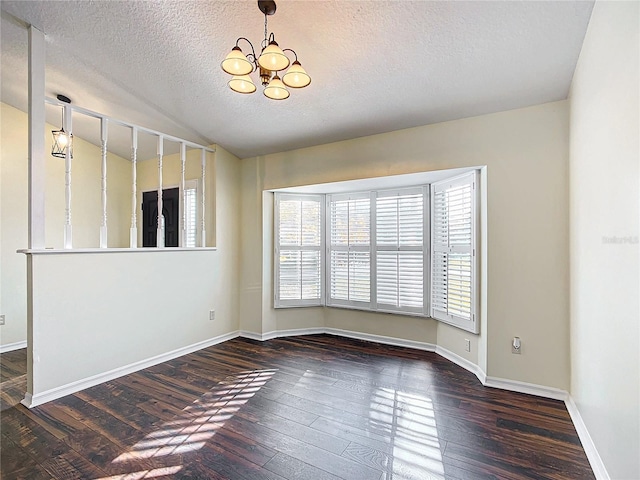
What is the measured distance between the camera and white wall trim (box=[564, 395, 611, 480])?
1.75 meters

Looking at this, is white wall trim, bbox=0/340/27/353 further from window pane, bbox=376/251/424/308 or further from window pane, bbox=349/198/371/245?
window pane, bbox=376/251/424/308

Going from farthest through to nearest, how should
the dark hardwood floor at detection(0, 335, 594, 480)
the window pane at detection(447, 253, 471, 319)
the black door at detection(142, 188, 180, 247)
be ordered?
the black door at detection(142, 188, 180, 247), the window pane at detection(447, 253, 471, 319), the dark hardwood floor at detection(0, 335, 594, 480)

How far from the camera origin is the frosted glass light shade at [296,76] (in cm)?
205

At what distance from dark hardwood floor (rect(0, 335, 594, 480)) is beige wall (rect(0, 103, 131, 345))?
1.07m

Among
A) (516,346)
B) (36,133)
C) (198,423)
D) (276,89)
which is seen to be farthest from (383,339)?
(36,133)

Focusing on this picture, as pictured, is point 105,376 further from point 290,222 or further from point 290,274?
point 290,222

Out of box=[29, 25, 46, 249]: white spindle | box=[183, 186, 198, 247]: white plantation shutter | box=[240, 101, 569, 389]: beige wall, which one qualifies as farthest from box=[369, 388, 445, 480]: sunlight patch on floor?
box=[183, 186, 198, 247]: white plantation shutter

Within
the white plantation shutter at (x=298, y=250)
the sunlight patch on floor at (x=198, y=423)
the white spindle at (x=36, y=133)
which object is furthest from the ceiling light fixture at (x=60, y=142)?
the sunlight patch on floor at (x=198, y=423)

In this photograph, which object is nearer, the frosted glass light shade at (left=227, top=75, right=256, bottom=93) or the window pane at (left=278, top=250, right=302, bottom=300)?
the frosted glass light shade at (left=227, top=75, right=256, bottom=93)

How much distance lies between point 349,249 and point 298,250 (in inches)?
29.3

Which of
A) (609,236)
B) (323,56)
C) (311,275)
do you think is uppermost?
(323,56)

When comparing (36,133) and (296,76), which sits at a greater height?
(296,76)

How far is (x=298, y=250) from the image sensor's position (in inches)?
181

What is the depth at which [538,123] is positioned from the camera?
2.78 meters
